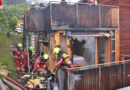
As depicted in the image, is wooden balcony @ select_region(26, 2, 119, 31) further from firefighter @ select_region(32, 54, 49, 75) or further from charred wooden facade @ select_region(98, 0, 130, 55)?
firefighter @ select_region(32, 54, 49, 75)

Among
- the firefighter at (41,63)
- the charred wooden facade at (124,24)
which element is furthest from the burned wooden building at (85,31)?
the firefighter at (41,63)

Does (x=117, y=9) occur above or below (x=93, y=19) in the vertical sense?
above

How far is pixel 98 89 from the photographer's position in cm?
546

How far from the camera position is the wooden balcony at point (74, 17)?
6.96m

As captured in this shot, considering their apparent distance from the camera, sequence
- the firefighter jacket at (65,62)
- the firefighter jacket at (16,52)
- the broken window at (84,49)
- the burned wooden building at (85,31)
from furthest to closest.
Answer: the firefighter jacket at (16,52) → the broken window at (84,49) → the burned wooden building at (85,31) → the firefighter jacket at (65,62)

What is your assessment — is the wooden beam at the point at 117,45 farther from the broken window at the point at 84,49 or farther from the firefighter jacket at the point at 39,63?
the firefighter jacket at the point at 39,63

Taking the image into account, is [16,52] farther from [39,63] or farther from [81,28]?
[81,28]

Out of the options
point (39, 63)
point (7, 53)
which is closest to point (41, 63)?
point (39, 63)

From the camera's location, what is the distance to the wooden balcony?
696 cm

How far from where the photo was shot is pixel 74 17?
7285mm

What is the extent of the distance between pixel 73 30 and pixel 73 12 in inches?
41.0

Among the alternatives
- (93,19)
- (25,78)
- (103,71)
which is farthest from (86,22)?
(25,78)

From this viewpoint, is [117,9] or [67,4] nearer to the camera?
[67,4]

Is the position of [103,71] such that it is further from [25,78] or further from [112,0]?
[112,0]
